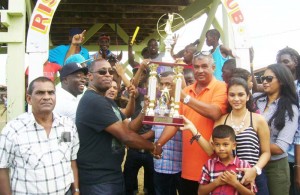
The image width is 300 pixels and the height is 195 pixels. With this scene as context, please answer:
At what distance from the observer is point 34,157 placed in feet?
9.44

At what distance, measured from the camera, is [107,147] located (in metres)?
3.29

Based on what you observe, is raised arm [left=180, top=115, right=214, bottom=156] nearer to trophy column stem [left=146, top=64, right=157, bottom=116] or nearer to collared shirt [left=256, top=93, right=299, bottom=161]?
trophy column stem [left=146, top=64, right=157, bottom=116]

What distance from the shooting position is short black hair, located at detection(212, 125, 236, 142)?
316 cm

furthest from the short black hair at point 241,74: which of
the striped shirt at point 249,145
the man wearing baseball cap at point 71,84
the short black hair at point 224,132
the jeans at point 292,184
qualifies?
the man wearing baseball cap at point 71,84

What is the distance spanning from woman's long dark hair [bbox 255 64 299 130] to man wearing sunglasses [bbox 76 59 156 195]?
1.30 m

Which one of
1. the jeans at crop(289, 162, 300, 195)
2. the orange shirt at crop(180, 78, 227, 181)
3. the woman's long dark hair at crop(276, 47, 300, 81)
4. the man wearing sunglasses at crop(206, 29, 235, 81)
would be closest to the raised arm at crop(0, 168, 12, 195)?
the orange shirt at crop(180, 78, 227, 181)

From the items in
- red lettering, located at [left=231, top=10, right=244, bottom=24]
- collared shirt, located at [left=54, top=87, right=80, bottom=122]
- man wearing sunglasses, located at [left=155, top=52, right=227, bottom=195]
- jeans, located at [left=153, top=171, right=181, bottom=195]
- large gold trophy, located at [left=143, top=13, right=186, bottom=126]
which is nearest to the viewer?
large gold trophy, located at [left=143, top=13, right=186, bottom=126]

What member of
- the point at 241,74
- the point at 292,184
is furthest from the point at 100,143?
the point at 292,184

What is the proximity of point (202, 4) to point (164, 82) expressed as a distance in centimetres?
454

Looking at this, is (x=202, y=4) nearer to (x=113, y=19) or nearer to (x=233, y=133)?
(x=113, y=19)

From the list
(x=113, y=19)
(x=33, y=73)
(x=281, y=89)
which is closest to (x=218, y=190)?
(x=281, y=89)

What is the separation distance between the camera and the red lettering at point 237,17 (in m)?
4.69

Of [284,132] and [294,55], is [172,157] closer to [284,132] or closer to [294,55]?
[284,132]

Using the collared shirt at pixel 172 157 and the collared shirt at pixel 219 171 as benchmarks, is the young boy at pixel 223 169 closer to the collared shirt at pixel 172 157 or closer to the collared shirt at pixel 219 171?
the collared shirt at pixel 219 171
